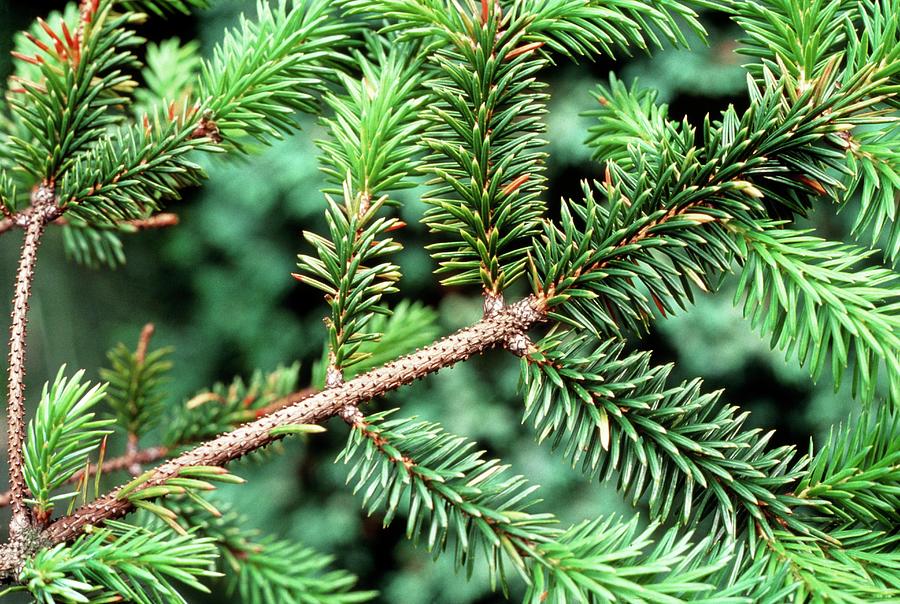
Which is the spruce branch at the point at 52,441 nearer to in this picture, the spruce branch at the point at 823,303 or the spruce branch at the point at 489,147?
the spruce branch at the point at 489,147

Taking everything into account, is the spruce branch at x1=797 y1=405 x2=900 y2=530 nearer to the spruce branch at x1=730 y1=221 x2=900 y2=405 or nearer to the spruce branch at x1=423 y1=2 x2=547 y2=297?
the spruce branch at x1=730 y1=221 x2=900 y2=405

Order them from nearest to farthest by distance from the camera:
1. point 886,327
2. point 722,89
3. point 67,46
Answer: point 886,327 → point 67,46 → point 722,89

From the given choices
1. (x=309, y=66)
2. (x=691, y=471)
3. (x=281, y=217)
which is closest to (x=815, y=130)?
(x=691, y=471)

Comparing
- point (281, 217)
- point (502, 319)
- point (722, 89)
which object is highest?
point (722, 89)

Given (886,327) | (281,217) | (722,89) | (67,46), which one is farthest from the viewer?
(281,217)

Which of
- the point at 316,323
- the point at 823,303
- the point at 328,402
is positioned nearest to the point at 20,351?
the point at 328,402

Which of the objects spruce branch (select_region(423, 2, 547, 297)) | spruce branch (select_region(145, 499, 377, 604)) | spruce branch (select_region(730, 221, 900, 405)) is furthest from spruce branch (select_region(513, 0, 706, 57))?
spruce branch (select_region(145, 499, 377, 604))

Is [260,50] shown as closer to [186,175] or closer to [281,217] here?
[186,175]
